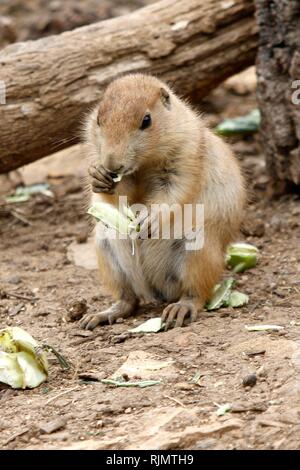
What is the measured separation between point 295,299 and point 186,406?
208 centimetres

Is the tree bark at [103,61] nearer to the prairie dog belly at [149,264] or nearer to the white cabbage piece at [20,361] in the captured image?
the prairie dog belly at [149,264]

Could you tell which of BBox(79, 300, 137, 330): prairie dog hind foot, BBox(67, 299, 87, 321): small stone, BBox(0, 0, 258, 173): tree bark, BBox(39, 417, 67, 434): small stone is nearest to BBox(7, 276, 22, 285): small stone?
BBox(67, 299, 87, 321): small stone

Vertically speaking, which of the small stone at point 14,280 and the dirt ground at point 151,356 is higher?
the small stone at point 14,280

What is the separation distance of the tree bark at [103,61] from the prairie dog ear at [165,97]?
1.87 m

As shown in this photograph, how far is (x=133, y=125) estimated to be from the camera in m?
6.16

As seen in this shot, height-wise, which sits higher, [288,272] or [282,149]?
[282,149]

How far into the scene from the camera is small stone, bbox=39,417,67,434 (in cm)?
481

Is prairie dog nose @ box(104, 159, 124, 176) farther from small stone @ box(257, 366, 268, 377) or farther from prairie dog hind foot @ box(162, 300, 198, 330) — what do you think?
small stone @ box(257, 366, 268, 377)

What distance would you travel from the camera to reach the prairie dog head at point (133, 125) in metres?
6.04

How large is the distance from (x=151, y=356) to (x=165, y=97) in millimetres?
1892

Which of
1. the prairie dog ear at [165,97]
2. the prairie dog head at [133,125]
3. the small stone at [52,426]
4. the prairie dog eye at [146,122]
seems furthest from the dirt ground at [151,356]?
the prairie dog ear at [165,97]
